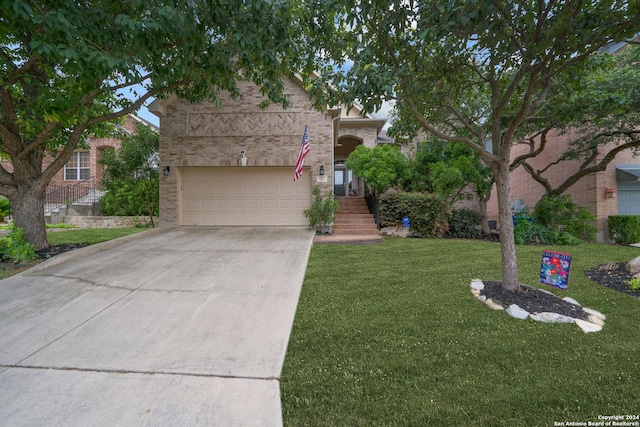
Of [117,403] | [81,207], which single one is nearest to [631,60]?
[117,403]

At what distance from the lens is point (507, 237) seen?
13.5ft

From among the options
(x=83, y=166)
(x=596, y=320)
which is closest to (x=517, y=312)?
(x=596, y=320)

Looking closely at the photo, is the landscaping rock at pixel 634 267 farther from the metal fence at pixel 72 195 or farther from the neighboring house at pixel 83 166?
the neighboring house at pixel 83 166

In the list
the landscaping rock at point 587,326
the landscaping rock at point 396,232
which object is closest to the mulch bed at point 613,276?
the landscaping rock at point 587,326

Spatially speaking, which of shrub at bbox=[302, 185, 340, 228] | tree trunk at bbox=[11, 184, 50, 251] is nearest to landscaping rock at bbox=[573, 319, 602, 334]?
shrub at bbox=[302, 185, 340, 228]

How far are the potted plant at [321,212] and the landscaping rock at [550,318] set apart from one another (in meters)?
6.59

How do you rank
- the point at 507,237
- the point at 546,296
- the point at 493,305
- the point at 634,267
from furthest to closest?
the point at 634,267, the point at 507,237, the point at 546,296, the point at 493,305

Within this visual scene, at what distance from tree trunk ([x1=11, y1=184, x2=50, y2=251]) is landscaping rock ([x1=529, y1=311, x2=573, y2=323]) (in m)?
9.16

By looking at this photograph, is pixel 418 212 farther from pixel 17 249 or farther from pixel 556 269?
pixel 17 249

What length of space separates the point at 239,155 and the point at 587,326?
31.5 feet

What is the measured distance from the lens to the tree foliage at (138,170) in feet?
38.5

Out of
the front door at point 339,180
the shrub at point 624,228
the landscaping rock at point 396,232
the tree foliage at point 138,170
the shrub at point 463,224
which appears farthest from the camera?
the front door at point 339,180

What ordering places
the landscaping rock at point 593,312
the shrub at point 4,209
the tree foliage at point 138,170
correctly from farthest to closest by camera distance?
the shrub at point 4,209, the tree foliage at point 138,170, the landscaping rock at point 593,312

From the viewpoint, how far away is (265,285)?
4699 millimetres
